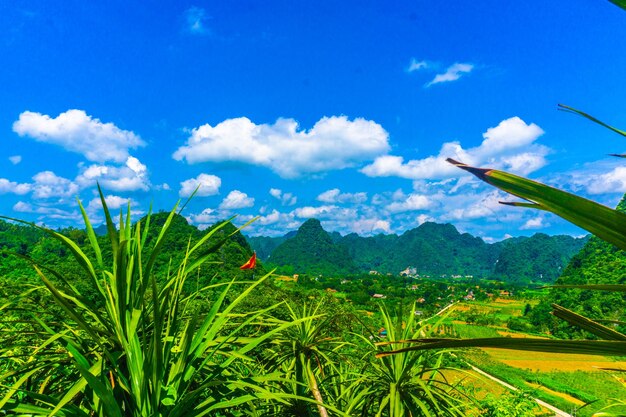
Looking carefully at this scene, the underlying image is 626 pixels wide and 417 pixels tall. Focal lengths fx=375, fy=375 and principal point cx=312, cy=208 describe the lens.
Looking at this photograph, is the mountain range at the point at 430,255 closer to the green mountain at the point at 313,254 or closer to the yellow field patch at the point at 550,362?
the green mountain at the point at 313,254

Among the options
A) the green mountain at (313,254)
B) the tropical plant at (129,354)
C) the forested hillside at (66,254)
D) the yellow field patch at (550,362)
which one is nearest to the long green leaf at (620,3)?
the tropical plant at (129,354)

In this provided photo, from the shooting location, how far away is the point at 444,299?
64375mm

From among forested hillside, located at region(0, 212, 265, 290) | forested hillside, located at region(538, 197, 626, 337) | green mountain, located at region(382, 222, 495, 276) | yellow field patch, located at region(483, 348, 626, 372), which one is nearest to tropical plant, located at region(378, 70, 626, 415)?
forested hillside, located at region(0, 212, 265, 290)

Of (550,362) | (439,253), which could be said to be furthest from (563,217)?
(439,253)

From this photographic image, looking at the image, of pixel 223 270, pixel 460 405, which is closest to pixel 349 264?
pixel 223 270

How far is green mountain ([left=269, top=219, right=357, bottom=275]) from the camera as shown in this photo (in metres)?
117

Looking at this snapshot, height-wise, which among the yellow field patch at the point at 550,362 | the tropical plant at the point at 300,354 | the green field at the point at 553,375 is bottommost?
the yellow field patch at the point at 550,362

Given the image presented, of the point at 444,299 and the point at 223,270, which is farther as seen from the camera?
the point at 444,299

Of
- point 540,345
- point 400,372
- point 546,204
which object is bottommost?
point 400,372

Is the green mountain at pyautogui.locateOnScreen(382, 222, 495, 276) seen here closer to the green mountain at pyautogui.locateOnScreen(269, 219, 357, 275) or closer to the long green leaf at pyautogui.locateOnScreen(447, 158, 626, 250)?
the green mountain at pyautogui.locateOnScreen(269, 219, 357, 275)

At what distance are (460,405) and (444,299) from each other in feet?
219

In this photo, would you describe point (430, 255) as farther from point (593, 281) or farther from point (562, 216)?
point (562, 216)

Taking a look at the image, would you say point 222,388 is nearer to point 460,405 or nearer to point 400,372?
point 400,372

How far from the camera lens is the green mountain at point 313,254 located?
4614 inches
